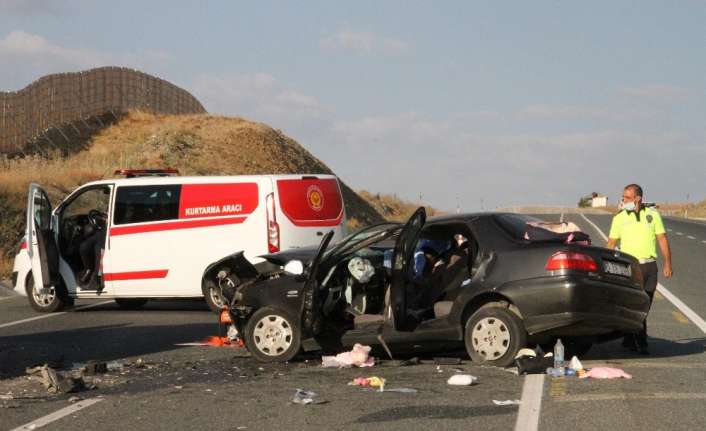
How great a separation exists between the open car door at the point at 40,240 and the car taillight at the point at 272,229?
311cm

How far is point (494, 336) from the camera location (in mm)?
10703

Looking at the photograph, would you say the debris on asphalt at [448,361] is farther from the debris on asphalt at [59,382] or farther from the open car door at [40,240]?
the open car door at [40,240]

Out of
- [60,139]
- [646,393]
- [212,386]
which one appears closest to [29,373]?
[212,386]

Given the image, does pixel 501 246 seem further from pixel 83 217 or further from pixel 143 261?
pixel 83 217

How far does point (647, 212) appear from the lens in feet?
41.8

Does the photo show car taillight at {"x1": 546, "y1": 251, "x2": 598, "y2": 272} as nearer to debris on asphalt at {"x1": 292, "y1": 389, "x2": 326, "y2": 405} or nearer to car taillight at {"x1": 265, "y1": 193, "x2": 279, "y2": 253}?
debris on asphalt at {"x1": 292, "y1": 389, "x2": 326, "y2": 405}

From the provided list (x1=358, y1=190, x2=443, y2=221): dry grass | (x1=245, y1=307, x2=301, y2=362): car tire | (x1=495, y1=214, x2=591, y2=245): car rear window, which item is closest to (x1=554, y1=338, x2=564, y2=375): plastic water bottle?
(x1=495, y1=214, x2=591, y2=245): car rear window

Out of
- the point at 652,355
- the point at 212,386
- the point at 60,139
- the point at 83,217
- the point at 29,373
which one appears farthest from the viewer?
the point at 60,139

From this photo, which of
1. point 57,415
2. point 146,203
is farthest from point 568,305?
point 146,203

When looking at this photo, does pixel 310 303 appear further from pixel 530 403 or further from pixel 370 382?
pixel 530 403

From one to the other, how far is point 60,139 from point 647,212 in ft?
153

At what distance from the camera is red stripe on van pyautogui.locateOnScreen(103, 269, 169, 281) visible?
16.8 meters

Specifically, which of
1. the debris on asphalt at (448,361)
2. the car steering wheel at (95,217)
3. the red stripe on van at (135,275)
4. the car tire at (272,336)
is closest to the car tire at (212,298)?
the red stripe on van at (135,275)

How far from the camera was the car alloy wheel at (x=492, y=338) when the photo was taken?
10.7m
